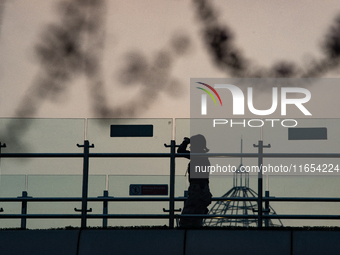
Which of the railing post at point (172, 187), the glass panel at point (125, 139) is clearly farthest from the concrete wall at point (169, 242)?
the glass panel at point (125, 139)

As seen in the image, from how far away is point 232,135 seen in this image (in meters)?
4.25

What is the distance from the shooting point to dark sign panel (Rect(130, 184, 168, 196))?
4.22m

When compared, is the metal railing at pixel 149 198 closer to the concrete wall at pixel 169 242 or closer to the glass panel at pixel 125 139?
the glass panel at pixel 125 139

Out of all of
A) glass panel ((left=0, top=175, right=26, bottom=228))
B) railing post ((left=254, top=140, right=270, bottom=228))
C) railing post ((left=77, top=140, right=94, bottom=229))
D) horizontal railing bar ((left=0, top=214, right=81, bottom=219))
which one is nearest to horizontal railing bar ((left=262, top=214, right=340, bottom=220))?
railing post ((left=254, top=140, right=270, bottom=228))

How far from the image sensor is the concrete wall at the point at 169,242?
121 inches

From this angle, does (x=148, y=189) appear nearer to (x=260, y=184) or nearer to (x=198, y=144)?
(x=198, y=144)

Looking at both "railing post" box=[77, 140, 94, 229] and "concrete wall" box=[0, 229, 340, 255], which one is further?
"railing post" box=[77, 140, 94, 229]

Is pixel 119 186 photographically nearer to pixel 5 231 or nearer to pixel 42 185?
pixel 42 185

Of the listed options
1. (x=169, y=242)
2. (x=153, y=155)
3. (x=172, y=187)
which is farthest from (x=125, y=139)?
(x=169, y=242)

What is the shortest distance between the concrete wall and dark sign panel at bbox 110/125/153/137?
1.05 meters

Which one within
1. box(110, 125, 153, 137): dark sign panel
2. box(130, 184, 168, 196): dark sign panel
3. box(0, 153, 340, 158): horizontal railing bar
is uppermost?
box(110, 125, 153, 137): dark sign panel

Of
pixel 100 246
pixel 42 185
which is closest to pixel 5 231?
pixel 100 246

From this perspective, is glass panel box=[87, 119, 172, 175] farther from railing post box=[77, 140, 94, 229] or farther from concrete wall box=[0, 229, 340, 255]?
concrete wall box=[0, 229, 340, 255]

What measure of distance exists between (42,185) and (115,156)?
33.0 inches
